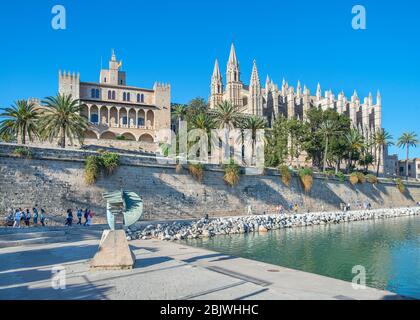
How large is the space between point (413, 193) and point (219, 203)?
A: 38.6 metres

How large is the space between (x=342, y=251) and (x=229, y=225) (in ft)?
30.4

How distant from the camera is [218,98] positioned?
8606cm

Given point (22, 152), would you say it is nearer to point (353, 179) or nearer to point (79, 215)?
point (79, 215)

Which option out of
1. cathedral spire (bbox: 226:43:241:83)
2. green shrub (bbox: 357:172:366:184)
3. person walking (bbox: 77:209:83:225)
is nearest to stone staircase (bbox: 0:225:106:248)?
person walking (bbox: 77:209:83:225)

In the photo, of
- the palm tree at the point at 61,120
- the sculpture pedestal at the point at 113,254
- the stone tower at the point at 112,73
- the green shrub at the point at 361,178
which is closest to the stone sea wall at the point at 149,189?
the green shrub at the point at 361,178

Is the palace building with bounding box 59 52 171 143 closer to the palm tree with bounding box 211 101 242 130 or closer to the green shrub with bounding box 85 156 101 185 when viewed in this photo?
the palm tree with bounding box 211 101 242 130

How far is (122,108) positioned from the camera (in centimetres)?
6175

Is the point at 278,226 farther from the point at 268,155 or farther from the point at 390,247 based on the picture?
the point at 268,155

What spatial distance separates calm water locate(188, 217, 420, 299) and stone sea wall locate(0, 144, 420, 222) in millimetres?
7998

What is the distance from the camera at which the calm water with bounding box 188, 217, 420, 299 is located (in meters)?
13.5

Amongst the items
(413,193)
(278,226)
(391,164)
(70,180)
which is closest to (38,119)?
(70,180)

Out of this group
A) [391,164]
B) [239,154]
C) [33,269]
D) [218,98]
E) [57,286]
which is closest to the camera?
[57,286]

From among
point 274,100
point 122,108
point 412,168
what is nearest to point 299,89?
point 274,100

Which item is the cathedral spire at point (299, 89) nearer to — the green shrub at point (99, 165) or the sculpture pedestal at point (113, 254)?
the green shrub at point (99, 165)
